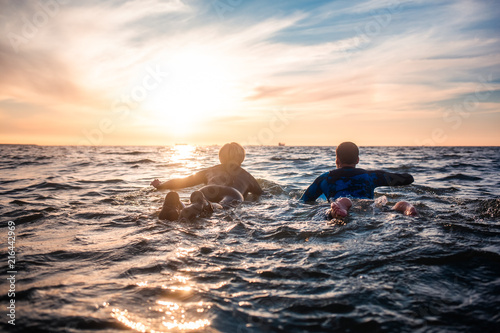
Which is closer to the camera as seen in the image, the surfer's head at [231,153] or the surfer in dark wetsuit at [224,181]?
the surfer in dark wetsuit at [224,181]

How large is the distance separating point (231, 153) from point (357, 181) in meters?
2.47

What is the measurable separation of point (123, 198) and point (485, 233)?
6638 mm

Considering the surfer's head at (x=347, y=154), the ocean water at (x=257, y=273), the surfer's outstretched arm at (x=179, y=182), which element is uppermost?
the surfer's head at (x=347, y=154)

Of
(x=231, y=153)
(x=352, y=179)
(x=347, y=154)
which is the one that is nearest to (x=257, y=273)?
(x=352, y=179)

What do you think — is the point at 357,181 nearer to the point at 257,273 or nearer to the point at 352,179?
the point at 352,179

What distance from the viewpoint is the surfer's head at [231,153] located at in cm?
598

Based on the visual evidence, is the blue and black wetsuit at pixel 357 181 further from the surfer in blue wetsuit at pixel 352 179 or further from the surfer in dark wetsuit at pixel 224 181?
the surfer in dark wetsuit at pixel 224 181

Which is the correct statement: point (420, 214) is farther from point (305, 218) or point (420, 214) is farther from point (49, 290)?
point (49, 290)

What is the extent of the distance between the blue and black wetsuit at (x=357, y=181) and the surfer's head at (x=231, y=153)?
180 cm

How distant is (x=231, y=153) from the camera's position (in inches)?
237

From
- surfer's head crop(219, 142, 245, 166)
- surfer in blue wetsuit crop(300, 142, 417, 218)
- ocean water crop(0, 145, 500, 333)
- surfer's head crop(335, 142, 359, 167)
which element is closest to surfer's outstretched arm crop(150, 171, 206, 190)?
surfer's head crop(219, 142, 245, 166)

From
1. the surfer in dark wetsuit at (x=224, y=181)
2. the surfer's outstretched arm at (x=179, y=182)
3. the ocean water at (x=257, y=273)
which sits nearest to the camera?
the ocean water at (x=257, y=273)

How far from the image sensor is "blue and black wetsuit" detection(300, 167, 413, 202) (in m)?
5.25

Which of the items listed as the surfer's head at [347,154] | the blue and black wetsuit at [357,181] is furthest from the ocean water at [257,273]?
the surfer's head at [347,154]
